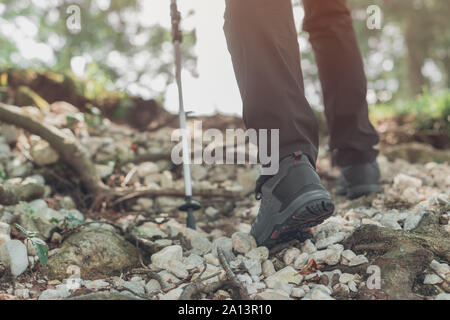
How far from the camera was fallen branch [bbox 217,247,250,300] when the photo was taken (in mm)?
1175

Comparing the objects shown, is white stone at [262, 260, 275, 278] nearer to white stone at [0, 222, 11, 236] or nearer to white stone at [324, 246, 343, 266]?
white stone at [324, 246, 343, 266]

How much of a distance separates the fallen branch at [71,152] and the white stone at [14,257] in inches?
37.4

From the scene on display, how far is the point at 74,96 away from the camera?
12.6 feet

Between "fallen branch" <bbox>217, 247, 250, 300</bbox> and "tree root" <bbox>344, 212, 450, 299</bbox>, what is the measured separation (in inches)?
16.3

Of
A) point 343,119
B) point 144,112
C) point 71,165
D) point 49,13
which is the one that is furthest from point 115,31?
point 343,119

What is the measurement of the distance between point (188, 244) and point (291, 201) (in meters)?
0.59

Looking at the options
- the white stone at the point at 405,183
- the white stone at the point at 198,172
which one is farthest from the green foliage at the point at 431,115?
the white stone at the point at 198,172

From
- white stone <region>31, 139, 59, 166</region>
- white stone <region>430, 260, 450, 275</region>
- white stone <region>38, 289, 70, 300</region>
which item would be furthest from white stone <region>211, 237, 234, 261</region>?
white stone <region>31, 139, 59, 166</region>

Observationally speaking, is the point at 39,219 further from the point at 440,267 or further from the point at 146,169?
the point at 440,267

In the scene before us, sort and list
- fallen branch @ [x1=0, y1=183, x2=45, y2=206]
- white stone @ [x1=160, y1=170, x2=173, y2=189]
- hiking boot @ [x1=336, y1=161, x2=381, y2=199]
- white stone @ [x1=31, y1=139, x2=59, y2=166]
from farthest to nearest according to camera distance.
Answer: white stone @ [x1=160, y1=170, x2=173, y2=189], white stone @ [x1=31, y1=139, x2=59, y2=166], hiking boot @ [x1=336, y1=161, x2=381, y2=199], fallen branch @ [x1=0, y1=183, x2=45, y2=206]

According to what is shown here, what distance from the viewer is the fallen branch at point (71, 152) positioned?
94.0 inches

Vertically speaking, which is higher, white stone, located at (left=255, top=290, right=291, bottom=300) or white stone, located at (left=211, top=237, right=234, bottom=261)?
white stone, located at (left=255, top=290, right=291, bottom=300)

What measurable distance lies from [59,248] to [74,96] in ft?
8.57

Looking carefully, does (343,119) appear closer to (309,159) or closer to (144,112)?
(309,159)
